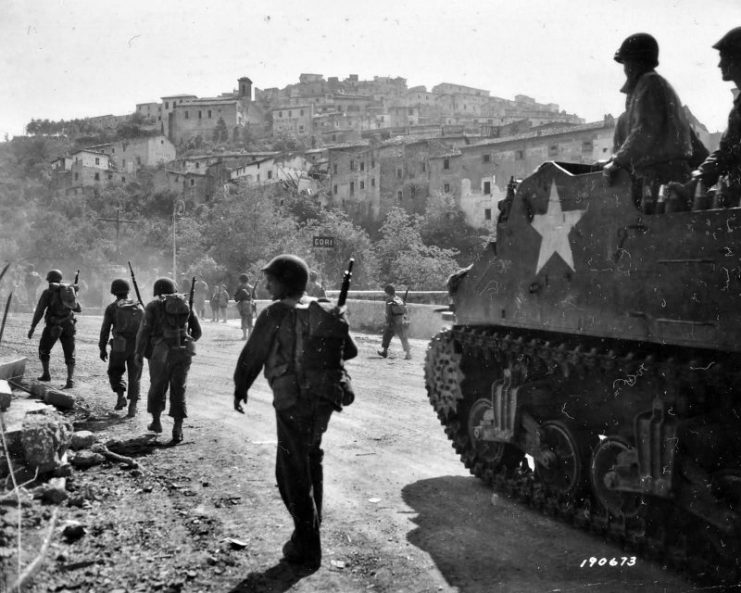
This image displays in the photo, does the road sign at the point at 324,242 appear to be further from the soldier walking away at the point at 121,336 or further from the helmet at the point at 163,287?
the helmet at the point at 163,287

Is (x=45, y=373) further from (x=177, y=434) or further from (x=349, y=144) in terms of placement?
(x=349, y=144)

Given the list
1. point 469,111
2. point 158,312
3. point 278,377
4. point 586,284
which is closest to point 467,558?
point 278,377

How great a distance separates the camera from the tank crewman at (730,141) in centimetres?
508

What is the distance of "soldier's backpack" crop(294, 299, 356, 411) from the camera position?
5086mm

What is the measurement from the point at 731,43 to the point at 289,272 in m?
3.40

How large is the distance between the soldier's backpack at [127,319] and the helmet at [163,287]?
4.55 ft

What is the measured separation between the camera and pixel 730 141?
5102 mm

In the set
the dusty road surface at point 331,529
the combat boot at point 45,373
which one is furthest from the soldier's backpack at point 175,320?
the combat boot at point 45,373

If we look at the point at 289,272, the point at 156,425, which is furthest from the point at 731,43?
the point at 156,425

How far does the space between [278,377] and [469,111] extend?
122 m

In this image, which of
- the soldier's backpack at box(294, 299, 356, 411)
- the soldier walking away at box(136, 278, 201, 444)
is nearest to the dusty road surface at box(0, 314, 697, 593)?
the soldier walking away at box(136, 278, 201, 444)

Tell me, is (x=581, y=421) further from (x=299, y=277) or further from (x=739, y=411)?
(x=299, y=277)

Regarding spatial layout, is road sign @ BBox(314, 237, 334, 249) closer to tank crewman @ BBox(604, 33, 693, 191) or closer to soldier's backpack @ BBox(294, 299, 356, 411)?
tank crewman @ BBox(604, 33, 693, 191)

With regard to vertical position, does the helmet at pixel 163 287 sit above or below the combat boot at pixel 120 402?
above
